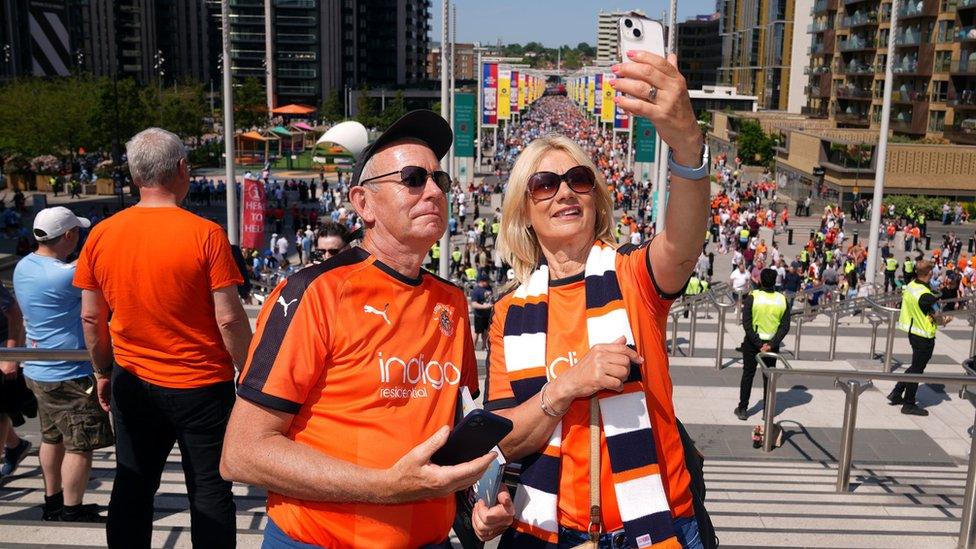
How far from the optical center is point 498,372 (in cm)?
267

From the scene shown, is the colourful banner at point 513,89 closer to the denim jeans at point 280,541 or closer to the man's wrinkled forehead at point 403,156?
the man's wrinkled forehead at point 403,156

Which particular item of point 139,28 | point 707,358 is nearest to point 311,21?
point 139,28

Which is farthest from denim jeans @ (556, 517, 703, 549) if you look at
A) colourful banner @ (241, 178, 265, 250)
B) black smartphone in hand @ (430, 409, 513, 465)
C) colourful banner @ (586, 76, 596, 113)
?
colourful banner @ (586, 76, 596, 113)

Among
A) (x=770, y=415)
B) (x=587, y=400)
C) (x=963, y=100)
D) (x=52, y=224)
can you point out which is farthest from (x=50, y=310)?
(x=963, y=100)

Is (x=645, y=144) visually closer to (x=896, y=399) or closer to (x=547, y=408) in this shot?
(x=896, y=399)

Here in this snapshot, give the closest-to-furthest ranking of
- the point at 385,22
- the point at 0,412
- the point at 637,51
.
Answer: the point at 637,51 < the point at 0,412 < the point at 385,22

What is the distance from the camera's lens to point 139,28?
108 meters

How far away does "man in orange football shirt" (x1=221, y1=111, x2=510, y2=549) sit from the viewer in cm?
207

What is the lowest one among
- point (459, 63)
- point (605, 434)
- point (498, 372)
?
point (605, 434)

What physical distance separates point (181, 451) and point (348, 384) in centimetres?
144

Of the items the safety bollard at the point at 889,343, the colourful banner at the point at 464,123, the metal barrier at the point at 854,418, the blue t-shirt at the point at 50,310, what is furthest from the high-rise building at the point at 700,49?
the blue t-shirt at the point at 50,310

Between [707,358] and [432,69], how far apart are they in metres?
181

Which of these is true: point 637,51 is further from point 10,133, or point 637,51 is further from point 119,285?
point 10,133

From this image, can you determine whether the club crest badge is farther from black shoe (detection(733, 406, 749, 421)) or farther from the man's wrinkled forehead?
black shoe (detection(733, 406, 749, 421))
